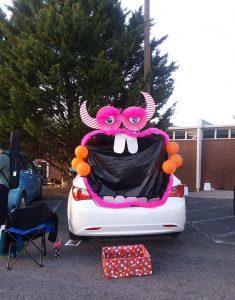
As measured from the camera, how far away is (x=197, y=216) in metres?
9.66

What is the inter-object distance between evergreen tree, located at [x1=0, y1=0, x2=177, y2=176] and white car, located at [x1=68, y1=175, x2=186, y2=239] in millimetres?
6372

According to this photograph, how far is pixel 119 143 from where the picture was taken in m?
6.44

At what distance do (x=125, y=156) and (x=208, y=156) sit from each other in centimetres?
1601

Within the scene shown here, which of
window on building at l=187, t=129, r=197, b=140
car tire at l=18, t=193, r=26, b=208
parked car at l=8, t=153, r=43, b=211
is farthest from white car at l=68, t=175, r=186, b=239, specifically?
window on building at l=187, t=129, r=197, b=140

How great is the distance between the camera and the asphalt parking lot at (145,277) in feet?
15.0

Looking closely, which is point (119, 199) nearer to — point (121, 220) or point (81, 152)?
point (121, 220)

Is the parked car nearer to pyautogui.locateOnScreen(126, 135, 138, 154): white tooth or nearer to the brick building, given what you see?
pyautogui.locateOnScreen(126, 135, 138, 154): white tooth

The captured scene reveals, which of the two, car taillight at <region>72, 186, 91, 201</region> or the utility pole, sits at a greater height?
the utility pole

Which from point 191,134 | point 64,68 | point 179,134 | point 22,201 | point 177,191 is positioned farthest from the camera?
point 179,134

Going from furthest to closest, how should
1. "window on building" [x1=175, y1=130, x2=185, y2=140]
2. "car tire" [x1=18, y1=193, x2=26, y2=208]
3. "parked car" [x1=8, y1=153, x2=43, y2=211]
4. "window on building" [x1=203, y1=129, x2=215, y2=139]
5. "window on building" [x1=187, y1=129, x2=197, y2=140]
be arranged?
"window on building" [x1=175, y1=130, x2=185, y2=140] < "window on building" [x1=187, y1=129, x2=197, y2=140] < "window on building" [x1=203, y1=129, x2=215, y2=139] < "car tire" [x1=18, y1=193, x2=26, y2=208] < "parked car" [x1=8, y1=153, x2=43, y2=211]

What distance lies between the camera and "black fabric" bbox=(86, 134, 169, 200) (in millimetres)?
6523

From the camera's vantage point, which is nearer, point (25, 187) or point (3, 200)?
point (3, 200)

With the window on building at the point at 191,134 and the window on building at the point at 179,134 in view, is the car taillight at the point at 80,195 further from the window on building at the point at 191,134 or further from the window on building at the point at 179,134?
the window on building at the point at 179,134

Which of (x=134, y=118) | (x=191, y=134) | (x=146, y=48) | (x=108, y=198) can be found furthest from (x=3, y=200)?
(x=191, y=134)
